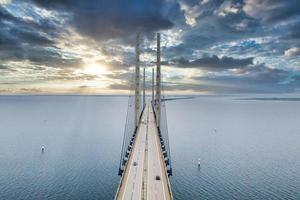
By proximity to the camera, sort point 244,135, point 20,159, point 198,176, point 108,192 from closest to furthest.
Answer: point 108,192 < point 198,176 < point 20,159 < point 244,135

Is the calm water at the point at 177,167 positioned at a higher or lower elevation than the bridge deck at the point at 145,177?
lower

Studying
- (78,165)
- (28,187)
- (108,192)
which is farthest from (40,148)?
(108,192)

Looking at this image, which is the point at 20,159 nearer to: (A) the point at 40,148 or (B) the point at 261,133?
(A) the point at 40,148

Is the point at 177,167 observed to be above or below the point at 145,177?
below

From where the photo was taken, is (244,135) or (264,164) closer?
(264,164)

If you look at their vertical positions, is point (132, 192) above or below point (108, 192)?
above

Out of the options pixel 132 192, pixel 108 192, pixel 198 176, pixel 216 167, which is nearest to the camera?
pixel 132 192

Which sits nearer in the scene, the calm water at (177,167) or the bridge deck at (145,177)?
the bridge deck at (145,177)

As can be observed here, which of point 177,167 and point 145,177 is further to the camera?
point 177,167
